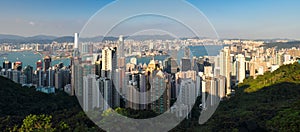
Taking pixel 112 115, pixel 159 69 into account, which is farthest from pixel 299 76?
pixel 112 115

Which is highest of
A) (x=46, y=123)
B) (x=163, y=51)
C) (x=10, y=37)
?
(x=10, y=37)

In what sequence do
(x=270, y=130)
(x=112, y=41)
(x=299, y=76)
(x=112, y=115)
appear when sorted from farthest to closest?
(x=299, y=76) < (x=270, y=130) < (x=112, y=115) < (x=112, y=41)

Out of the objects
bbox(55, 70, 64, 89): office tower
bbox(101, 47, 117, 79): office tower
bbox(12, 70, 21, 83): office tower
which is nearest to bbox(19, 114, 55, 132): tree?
bbox(101, 47, 117, 79): office tower

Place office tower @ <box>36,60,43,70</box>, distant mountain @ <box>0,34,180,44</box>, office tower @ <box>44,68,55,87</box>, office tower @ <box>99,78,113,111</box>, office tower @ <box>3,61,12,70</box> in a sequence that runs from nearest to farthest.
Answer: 1. distant mountain @ <box>0,34,180,44</box>
2. office tower @ <box>99,78,113,111</box>
3. office tower @ <box>36,60,43,70</box>
4. office tower @ <box>44,68,55,87</box>
5. office tower @ <box>3,61,12,70</box>

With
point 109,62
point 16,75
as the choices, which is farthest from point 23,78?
point 109,62

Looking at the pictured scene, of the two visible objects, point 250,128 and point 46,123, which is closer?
point 46,123

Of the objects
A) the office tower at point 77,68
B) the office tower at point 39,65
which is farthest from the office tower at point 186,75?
the office tower at point 39,65

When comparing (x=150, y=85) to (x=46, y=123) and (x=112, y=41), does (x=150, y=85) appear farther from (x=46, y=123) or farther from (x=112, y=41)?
(x=46, y=123)

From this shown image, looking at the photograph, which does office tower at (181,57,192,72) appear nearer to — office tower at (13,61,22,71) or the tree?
the tree

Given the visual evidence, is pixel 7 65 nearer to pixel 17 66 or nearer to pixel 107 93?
pixel 17 66
